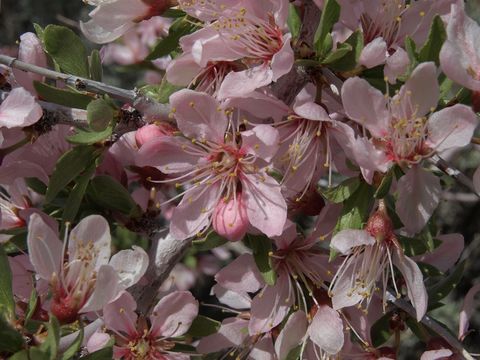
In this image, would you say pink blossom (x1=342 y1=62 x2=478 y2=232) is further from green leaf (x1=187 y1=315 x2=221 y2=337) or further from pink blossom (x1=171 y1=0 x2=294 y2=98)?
green leaf (x1=187 y1=315 x2=221 y2=337)

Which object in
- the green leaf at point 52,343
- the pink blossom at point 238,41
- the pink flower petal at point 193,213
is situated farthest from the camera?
the pink flower petal at point 193,213

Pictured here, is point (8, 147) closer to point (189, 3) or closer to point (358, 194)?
point (189, 3)

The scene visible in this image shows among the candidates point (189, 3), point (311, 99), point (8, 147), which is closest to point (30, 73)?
point (8, 147)

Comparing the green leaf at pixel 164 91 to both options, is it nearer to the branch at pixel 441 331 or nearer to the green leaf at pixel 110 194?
the green leaf at pixel 110 194

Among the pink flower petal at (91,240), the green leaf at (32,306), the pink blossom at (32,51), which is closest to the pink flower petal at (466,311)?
the pink flower petal at (91,240)

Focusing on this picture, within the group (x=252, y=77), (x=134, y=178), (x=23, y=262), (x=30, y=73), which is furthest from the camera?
(x=134, y=178)

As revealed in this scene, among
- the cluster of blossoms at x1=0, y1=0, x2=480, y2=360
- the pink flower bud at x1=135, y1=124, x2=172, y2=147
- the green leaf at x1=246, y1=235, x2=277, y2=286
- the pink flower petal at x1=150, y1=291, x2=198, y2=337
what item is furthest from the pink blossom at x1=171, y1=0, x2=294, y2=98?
the pink flower petal at x1=150, y1=291, x2=198, y2=337

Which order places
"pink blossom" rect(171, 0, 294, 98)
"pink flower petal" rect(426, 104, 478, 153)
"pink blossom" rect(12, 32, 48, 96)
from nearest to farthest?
"pink flower petal" rect(426, 104, 478, 153), "pink blossom" rect(171, 0, 294, 98), "pink blossom" rect(12, 32, 48, 96)
